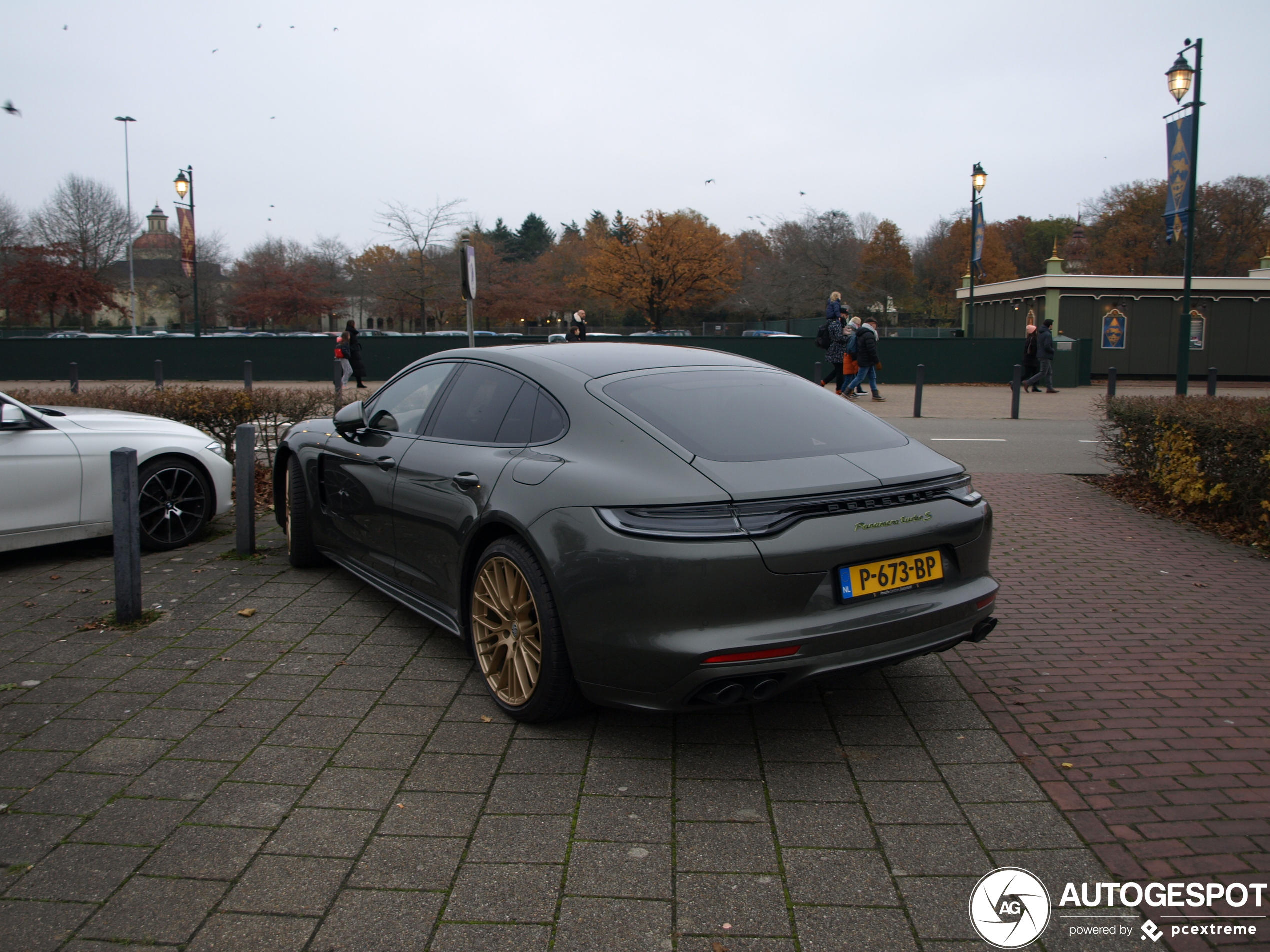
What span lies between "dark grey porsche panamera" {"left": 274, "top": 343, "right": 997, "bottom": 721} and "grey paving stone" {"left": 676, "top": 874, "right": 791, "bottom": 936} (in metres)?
0.58

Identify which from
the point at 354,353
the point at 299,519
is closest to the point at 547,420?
the point at 299,519

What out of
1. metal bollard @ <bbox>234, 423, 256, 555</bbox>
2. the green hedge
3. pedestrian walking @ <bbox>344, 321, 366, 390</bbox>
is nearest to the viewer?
metal bollard @ <bbox>234, 423, 256, 555</bbox>

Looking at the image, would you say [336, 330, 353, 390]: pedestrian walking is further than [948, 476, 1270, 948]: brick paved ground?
Yes

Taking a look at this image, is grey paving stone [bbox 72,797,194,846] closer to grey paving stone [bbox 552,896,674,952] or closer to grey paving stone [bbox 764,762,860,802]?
grey paving stone [bbox 552,896,674,952]

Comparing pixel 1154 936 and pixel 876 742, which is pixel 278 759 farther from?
pixel 1154 936

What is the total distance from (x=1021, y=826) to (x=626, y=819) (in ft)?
4.12

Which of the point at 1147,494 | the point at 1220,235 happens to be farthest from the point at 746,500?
the point at 1220,235

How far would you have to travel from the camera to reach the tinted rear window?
3457mm

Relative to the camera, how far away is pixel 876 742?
3527 millimetres

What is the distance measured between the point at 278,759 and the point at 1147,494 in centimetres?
782

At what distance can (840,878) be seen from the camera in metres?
2.64

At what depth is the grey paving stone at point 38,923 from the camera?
2.34 m

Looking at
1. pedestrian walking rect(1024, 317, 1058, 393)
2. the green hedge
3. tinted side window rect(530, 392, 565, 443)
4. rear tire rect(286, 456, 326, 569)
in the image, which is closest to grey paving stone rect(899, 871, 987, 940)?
tinted side window rect(530, 392, 565, 443)

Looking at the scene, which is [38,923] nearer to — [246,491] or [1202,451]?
[246,491]
